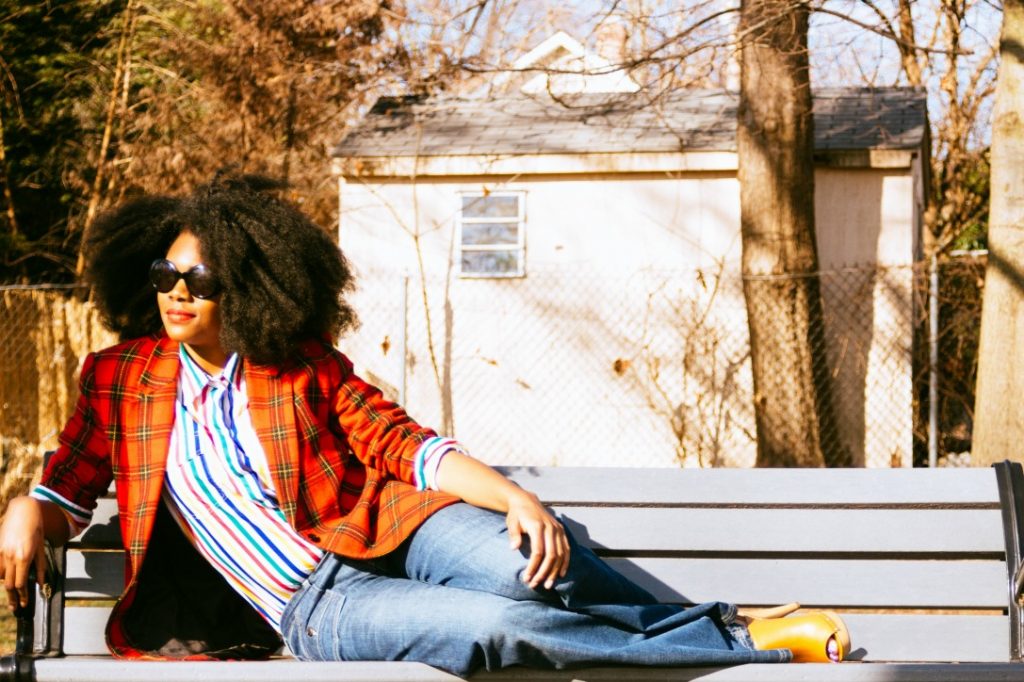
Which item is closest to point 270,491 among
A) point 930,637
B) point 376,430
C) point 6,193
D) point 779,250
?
point 376,430

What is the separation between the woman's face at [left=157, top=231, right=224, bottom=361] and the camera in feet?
9.98

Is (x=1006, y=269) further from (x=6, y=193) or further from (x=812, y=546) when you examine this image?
(x=6, y=193)

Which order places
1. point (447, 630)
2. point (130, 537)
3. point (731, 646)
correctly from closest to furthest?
point (447, 630), point (731, 646), point (130, 537)

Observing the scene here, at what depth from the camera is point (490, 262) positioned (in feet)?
41.1

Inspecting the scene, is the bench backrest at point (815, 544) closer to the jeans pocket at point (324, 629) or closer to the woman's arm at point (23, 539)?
the woman's arm at point (23, 539)

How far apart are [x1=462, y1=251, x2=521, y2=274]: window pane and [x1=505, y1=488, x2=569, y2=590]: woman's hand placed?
384 inches

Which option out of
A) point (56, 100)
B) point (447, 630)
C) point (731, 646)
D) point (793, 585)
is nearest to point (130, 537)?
point (447, 630)

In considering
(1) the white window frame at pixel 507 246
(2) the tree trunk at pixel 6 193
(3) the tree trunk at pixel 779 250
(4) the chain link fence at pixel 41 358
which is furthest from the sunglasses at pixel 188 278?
(2) the tree trunk at pixel 6 193

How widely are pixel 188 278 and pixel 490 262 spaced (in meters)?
9.54

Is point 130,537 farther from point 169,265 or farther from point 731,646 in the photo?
point 731,646

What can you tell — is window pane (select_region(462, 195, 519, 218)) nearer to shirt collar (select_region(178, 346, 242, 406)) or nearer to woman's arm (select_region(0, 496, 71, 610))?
shirt collar (select_region(178, 346, 242, 406))

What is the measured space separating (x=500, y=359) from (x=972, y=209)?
23.9ft

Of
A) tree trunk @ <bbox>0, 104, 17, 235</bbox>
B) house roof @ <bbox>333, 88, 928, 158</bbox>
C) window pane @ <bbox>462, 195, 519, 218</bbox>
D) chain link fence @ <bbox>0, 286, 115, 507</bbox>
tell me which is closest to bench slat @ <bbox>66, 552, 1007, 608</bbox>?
chain link fence @ <bbox>0, 286, 115, 507</bbox>

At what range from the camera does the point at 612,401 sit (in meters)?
11.9
